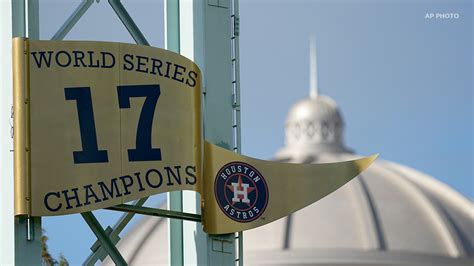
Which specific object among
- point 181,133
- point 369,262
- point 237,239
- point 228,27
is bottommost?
point 369,262

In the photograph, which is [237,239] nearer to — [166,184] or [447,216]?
[166,184]

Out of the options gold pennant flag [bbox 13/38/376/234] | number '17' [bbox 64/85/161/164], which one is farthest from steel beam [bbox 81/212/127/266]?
number '17' [bbox 64/85/161/164]

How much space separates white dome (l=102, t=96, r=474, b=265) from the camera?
75.7m

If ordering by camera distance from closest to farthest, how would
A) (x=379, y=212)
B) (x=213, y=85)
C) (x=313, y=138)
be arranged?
(x=213, y=85) < (x=379, y=212) < (x=313, y=138)

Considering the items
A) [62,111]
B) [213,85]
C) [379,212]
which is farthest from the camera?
[379,212]

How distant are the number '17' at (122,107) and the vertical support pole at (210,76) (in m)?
0.63

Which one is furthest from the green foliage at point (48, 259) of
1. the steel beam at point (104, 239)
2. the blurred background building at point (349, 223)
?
the blurred background building at point (349, 223)

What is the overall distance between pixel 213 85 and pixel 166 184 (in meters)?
1.07

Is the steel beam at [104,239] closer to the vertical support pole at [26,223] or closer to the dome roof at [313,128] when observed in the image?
the vertical support pole at [26,223]

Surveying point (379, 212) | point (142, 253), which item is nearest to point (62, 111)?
point (142, 253)

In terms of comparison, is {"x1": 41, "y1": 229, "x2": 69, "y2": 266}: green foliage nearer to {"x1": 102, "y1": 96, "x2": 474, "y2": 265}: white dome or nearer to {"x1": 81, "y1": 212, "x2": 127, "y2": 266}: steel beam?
{"x1": 81, "y1": 212, "x2": 127, "y2": 266}: steel beam

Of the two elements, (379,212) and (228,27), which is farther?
(379,212)

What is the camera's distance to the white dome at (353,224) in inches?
2980

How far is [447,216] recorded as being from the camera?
83.2m
